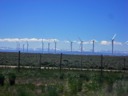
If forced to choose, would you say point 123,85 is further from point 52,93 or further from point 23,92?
point 23,92

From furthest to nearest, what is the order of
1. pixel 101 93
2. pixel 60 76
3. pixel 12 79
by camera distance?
pixel 60 76 < pixel 12 79 < pixel 101 93

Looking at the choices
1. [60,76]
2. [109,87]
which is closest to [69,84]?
[109,87]

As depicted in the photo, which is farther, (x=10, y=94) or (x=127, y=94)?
(x=10, y=94)

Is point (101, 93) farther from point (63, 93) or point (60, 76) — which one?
point (60, 76)

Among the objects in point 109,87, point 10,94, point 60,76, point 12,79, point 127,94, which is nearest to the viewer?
point 127,94

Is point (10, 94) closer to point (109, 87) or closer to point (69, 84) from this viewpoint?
point (69, 84)

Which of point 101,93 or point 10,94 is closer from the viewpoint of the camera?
point 101,93

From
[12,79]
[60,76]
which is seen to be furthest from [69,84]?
[60,76]

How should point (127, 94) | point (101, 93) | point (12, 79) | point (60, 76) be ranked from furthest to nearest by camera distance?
point (60, 76)
point (12, 79)
point (127, 94)
point (101, 93)

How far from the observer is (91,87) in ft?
65.8

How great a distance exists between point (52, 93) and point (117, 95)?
3.41 m

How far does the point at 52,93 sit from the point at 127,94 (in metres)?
4.10

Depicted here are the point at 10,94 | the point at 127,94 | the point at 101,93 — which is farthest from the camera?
the point at 10,94

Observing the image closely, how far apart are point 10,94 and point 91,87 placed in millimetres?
4726
